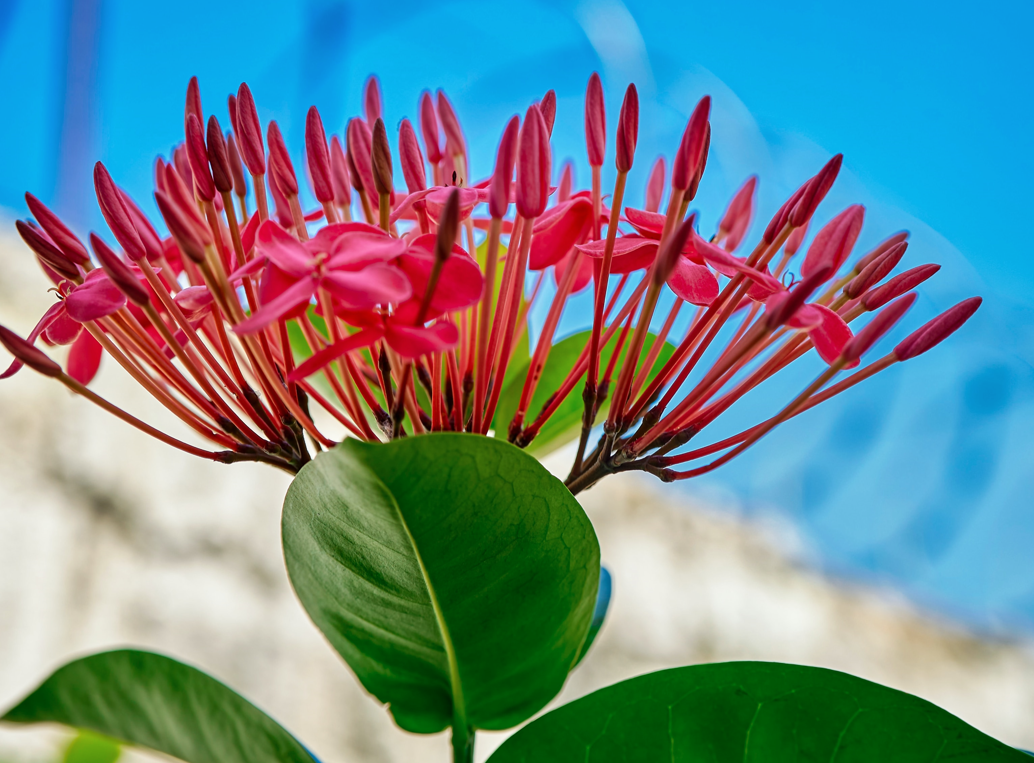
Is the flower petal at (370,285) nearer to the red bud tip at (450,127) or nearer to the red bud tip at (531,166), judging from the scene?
the red bud tip at (531,166)

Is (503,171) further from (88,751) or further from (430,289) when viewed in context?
(88,751)

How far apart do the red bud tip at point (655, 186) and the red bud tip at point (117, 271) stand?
242 millimetres

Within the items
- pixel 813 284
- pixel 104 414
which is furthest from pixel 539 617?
pixel 104 414

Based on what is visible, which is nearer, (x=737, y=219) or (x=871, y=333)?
(x=871, y=333)

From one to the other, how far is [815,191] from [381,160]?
6.3 inches

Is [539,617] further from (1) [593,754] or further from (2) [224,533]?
(2) [224,533]

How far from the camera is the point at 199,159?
0.99 ft

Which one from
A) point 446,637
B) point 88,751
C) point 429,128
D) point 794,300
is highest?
point 429,128

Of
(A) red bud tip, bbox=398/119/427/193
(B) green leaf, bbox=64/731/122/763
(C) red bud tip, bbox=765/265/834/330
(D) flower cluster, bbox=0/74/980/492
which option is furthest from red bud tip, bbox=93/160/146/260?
(B) green leaf, bbox=64/731/122/763

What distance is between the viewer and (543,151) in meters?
0.28

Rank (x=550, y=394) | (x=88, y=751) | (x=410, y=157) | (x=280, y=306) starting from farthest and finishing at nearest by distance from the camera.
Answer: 1. (x=88, y=751)
2. (x=550, y=394)
3. (x=410, y=157)
4. (x=280, y=306)

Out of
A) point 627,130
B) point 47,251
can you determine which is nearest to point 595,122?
point 627,130

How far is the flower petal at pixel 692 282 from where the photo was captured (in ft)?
0.99

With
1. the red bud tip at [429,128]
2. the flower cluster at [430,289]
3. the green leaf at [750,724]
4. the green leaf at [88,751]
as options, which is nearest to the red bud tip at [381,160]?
the flower cluster at [430,289]
